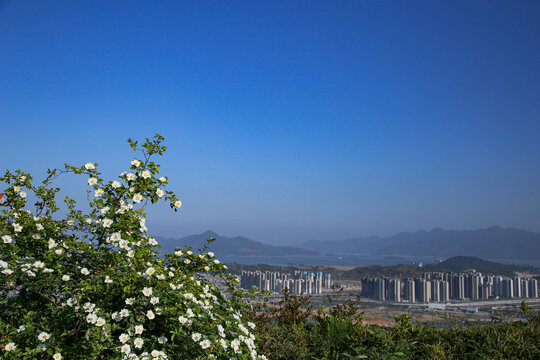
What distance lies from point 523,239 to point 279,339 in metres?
82.9

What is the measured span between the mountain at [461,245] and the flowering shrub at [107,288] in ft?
222

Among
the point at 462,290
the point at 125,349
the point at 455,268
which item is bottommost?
the point at 455,268

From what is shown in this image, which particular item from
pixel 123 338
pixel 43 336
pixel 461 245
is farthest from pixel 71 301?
pixel 461 245

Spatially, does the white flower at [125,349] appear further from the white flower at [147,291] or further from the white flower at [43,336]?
the white flower at [43,336]

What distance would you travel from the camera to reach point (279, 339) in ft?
12.5

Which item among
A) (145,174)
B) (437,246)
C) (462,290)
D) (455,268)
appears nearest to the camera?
(145,174)

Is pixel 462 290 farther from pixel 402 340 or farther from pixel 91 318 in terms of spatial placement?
pixel 91 318

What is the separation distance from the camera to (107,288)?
2.72m

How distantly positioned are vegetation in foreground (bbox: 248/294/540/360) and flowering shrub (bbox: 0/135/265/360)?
72cm

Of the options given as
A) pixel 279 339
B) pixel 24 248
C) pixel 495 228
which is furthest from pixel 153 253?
pixel 495 228

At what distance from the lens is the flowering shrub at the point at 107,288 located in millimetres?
2625

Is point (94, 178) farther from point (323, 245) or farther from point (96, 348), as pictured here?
point (323, 245)

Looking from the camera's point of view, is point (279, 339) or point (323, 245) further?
point (323, 245)

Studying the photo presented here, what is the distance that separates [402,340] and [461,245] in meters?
82.1
